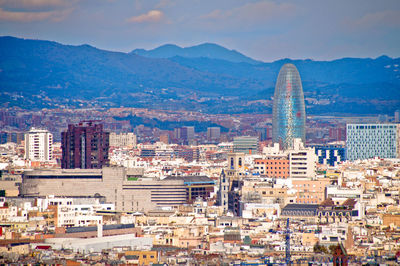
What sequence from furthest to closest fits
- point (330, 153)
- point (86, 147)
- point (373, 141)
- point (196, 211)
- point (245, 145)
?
point (373, 141) → point (330, 153) → point (245, 145) → point (86, 147) → point (196, 211)

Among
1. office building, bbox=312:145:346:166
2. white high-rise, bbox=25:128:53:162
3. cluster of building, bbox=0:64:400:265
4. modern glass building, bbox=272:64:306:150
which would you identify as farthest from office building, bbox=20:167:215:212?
modern glass building, bbox=272:64:306:150

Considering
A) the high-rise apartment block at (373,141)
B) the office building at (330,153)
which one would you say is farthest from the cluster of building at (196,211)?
the high-rise apartment block at (373,141)

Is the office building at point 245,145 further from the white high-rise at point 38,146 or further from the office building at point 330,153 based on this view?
the white high-rise at point 38,146

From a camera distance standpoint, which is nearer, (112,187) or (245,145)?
(112,187)

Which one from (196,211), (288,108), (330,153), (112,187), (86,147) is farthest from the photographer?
(288,108)

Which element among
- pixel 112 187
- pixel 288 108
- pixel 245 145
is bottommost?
pixel 112 187

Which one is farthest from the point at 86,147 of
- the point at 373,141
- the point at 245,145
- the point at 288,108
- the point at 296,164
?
the point at 373,141

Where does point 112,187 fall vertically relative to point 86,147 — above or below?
below

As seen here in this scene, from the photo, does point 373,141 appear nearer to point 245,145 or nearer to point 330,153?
point 330,153

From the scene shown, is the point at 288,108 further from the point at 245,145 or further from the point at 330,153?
the point at 245,145
